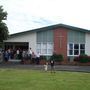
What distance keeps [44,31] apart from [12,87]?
31.0 meters

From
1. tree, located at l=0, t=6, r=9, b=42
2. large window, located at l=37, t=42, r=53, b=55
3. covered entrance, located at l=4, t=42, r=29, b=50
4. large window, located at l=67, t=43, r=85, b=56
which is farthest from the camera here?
covered entrance, located at l=4, t=42, r=29, b=50

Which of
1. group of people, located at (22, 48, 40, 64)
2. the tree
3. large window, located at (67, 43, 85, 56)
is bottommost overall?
group of people, located at (22, 48, 40, 64)

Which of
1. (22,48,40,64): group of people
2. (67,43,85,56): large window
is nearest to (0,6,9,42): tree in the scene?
(22,48,40,64): group of people

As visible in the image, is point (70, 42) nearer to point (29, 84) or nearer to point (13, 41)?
point (13, 41)

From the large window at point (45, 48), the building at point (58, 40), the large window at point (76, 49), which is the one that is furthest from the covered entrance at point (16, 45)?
the large window at point (76, 49)

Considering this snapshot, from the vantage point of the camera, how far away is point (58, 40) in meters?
47.1

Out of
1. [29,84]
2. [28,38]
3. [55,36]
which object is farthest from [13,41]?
[29,84]

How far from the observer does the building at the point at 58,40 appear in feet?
155

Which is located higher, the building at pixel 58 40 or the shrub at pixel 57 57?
the building at pixel 58 40

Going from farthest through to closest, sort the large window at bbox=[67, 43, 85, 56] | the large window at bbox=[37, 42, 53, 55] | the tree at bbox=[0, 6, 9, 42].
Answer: the large window at bbox=[67, 43, 85, 56], the large window at bbox=[37, 42, 53, 55], the tree at bbox=[0, 6, 9, 42]

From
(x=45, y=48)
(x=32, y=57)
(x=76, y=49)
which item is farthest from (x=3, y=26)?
(x=76, y=49)

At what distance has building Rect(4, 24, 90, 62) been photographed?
4712 cm

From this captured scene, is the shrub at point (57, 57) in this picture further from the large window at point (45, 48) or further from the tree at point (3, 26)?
the tree at point (3, 26)

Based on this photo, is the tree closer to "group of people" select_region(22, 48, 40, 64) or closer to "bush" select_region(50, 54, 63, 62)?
"group of people" select_region(22, 48, 40, 64)
